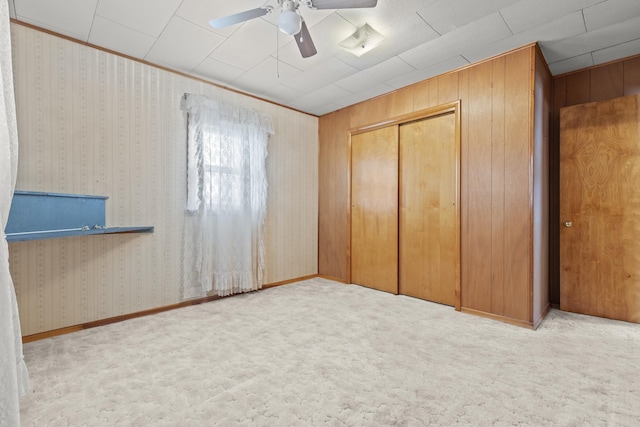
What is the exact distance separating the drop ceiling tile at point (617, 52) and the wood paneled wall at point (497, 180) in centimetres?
45

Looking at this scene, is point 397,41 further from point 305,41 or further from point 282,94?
point 282,94

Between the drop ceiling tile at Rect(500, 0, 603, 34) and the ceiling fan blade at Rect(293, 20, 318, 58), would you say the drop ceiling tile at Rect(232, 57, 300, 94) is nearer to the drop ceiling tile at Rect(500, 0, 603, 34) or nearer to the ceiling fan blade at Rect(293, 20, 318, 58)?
the ceiling fan blade at Rect(293, 20, 318, 58)

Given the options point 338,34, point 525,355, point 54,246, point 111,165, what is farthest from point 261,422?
point 338,34

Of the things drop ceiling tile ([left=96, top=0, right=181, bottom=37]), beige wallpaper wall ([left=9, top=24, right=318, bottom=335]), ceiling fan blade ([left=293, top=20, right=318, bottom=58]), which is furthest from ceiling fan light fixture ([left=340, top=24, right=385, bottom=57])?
beige wallpaper wall ([left=9, top=24, right=318, bottom=335])

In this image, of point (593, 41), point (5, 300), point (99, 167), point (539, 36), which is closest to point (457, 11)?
point (539, 36)

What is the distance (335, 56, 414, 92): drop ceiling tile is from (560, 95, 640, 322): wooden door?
179 cm

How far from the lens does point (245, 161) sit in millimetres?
3553

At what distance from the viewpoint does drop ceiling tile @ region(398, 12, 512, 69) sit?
2.33m

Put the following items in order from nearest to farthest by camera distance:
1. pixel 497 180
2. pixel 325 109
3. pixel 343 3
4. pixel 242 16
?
pixel 343 3
pixel 242 16
pixel 497 180
pixel 325 109

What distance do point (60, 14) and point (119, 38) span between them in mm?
387

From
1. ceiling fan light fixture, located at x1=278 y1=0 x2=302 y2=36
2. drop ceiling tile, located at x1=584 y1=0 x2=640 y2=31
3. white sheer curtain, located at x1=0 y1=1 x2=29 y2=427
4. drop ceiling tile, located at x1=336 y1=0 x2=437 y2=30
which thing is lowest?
white sheer curtain, located at x1=0 y1=1 x2=29 y2=427

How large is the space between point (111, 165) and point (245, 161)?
135 cm

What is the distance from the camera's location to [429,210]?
3357 millimetres

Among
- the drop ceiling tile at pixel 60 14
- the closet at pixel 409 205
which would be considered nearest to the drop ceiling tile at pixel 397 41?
the closet at pixel 409 205
